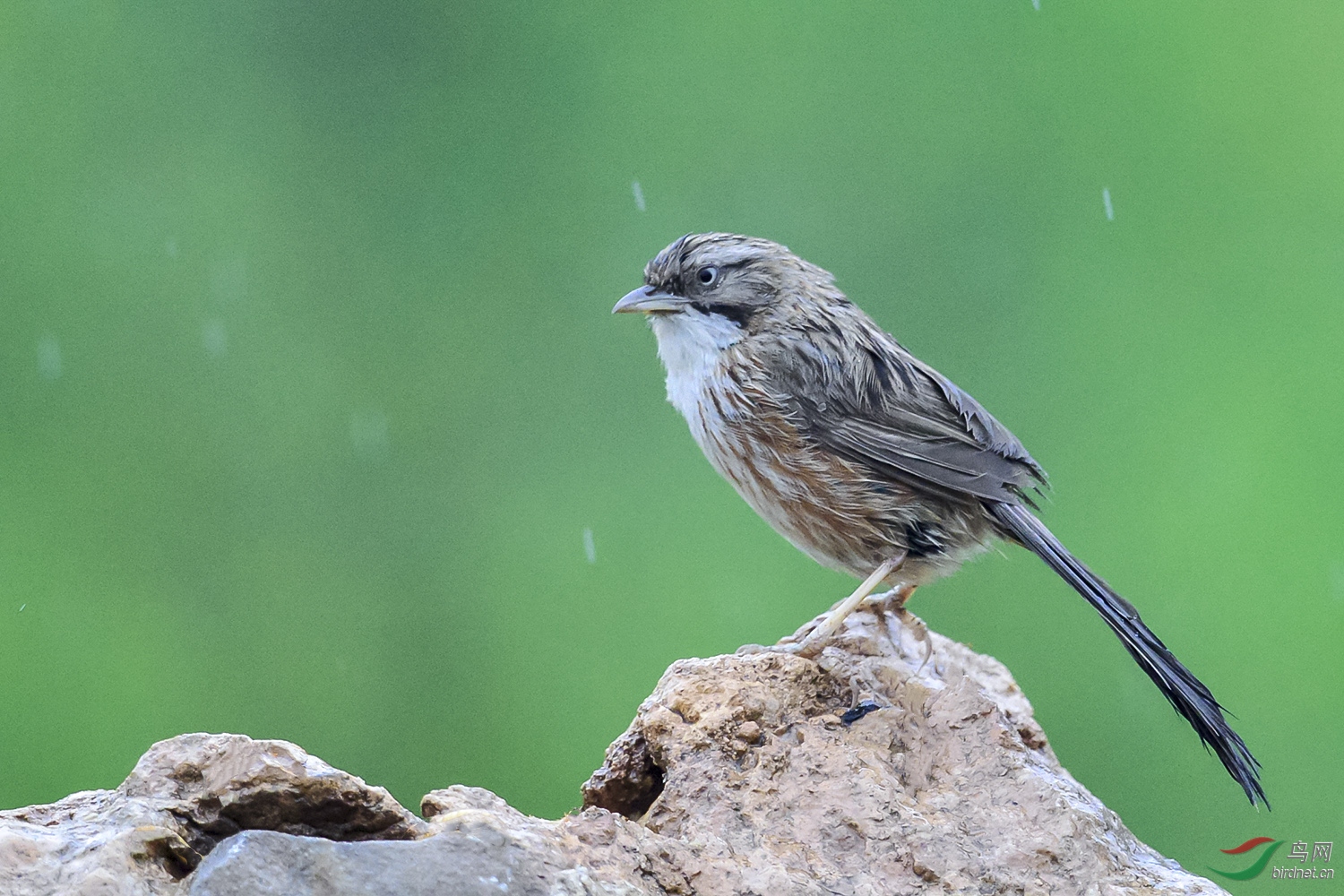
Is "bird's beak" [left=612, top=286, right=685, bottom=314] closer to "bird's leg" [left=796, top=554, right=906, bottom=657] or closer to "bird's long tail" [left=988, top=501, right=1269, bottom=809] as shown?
"bird's leg" [left=796, top=554, right=906, bottom=657]

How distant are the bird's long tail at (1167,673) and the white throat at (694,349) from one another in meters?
1.22

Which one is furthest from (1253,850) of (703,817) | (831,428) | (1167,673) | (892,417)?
(703,817)

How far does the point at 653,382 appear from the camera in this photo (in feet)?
Answer: 22.6

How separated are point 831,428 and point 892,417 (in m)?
0.21

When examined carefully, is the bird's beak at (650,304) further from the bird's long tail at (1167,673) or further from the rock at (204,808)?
the rock at (204,808)

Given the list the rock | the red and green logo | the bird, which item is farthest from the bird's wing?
the red and green logo

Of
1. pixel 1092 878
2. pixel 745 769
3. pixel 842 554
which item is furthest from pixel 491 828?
pixel 842 554

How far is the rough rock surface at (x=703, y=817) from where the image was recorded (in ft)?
7.52

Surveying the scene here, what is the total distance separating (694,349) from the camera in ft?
14.8

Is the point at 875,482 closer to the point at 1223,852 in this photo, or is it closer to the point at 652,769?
the point at 652,769

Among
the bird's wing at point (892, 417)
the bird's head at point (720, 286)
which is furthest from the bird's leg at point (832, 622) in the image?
the bird's head at point (720, 286)

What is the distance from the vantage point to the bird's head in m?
4.50

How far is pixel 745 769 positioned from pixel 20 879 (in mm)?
1561

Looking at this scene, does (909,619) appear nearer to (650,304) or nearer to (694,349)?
(694,349)
